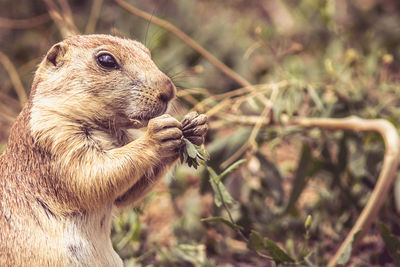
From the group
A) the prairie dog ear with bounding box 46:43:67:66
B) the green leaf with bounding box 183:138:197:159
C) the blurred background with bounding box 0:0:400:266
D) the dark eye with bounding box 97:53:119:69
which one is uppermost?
the prairie dog ear with bounding box 46:43:67:66

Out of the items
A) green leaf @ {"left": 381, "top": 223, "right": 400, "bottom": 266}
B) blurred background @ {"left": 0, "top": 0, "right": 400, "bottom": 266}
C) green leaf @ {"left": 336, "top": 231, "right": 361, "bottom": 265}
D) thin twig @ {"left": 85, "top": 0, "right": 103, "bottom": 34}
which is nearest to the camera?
green leaf @ {"left": 336, "top": 231, "right": 361, "bottom": 265}

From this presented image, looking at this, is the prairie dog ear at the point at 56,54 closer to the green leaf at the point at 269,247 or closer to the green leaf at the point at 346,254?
the green leaf at the point at 269,247

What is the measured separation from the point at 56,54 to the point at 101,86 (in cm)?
20

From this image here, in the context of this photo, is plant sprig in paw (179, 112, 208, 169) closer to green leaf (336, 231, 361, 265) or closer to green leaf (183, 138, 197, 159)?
green leaf (183, 138, 197, 159)

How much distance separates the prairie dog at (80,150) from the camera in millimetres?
1440

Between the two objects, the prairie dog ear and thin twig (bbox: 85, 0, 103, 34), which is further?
thin twig (bbox: 85, 0, 103, 34)

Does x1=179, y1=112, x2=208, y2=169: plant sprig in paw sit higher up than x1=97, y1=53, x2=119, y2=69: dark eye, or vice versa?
x1=97, y1=53, x2=119, y2=69: dark eye

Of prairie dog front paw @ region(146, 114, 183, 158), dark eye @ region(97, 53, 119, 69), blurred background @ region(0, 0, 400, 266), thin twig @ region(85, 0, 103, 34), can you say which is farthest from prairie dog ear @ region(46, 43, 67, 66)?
thin twig @ region(85, 0, 103, 34)

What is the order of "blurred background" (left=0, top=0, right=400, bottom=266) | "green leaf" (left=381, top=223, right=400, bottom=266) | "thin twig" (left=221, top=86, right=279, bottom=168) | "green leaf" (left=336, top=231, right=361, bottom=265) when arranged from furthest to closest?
"thin twig" (left=221, top=86, right=279, bottom=168) → "blurred background" (left=0, top=0, right=400, bottom=266) → "green leaf" (left=381, top=223, right=400, bottom=266) → "green leaf" (left=336, top=231, right=361, bottom=265)

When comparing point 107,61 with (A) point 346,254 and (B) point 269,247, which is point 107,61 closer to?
(B) point 269,247

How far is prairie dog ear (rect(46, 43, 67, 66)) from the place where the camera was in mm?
1601

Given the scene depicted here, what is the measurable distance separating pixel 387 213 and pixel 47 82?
1794 mm

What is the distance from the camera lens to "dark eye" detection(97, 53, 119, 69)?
158cm

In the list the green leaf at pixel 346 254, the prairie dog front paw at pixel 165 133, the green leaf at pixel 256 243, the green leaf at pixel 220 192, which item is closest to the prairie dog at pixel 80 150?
the prairie dog front paw at pixel 165 133
